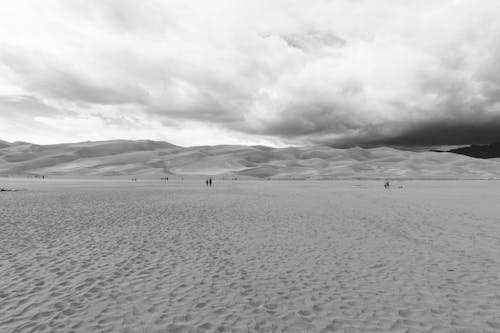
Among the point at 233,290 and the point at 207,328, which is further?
the point at 233,290

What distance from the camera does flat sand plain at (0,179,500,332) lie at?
7984mm

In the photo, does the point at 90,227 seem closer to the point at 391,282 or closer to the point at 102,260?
the point at 102,260

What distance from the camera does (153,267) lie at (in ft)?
39.8

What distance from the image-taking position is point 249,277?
1110cm

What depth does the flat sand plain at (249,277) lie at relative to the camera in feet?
26.2

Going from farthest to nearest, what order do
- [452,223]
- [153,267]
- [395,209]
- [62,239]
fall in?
[395,209], [452,223], [62,239], [153,267]

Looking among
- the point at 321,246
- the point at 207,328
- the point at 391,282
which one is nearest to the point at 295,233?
the point at 321,246

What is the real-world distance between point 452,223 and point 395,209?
7496mm

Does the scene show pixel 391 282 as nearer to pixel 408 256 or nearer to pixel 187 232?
pixel 408 256

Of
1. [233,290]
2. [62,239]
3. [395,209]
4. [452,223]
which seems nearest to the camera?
[233,290]

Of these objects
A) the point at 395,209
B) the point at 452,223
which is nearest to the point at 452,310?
the point at 452,223

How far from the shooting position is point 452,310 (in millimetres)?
8430

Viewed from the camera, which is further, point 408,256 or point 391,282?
point 408,256

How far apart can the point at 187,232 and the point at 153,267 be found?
6500mm
